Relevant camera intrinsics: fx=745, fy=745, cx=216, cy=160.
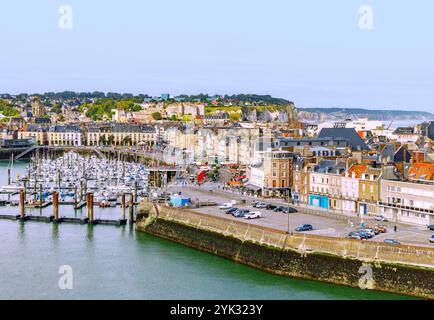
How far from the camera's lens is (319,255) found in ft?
80.3

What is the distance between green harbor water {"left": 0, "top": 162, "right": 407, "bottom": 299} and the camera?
22828 mm

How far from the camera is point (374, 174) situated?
31359mm

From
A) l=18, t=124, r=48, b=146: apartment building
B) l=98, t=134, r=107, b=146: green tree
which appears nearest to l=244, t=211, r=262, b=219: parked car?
l=98, t=134, r=107, b=146: green tree

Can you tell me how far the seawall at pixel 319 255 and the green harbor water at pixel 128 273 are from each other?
409 millimetres

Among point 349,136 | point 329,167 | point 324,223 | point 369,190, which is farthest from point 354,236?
point 349,136

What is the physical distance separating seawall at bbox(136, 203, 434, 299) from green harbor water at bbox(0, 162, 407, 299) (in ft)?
1.34

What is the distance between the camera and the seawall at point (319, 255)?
73.4ft

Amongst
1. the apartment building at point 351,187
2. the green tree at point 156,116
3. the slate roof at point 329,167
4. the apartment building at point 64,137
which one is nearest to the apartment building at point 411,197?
the apartment building at point 351,187

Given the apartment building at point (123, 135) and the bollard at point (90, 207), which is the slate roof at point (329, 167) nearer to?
the bollard at point (90, 207)

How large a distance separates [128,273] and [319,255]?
651cm

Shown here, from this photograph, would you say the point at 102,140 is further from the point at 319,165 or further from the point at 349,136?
the point at 319,165

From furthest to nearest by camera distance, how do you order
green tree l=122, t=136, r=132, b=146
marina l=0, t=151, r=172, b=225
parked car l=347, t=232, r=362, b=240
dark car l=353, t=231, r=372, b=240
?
green tree l=122, t=136, r=132, b=146 → marina l=0, t=151, r=172, b=225 → dark car l=353, t=231, r=372, b=240 → parked car l=347, t=232, r=362, b=240

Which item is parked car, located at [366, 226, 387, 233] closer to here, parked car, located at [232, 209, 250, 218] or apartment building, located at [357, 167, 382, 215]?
apartment building, located at [357, 167, 382, 215]
